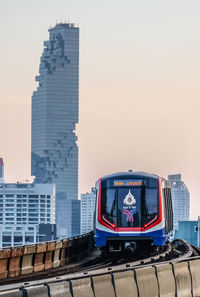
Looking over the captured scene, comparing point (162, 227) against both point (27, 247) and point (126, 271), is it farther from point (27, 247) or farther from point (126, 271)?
point (126, 271)

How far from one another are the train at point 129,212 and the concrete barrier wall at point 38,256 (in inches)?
58.2

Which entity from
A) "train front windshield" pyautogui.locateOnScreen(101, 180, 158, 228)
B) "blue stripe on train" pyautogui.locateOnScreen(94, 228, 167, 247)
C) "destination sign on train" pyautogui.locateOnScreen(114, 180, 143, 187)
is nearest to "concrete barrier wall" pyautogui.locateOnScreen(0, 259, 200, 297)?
"blue stripe on train" pyautogui.locateOnScreen(94, 228, 167, 247)

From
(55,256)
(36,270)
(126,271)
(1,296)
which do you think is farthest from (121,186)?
(1,296)

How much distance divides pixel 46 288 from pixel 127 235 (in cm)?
2377

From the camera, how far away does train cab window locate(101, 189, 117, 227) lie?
134 ft

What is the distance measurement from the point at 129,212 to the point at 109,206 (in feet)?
2.57

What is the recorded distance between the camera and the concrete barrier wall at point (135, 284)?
1722 cm

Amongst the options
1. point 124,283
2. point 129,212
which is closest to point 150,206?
point 129,212

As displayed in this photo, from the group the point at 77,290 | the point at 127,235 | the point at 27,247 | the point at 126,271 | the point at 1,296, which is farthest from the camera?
the point at 127,235

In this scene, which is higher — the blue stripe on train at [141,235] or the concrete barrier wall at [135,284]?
the blue stripe on train at [141,235]

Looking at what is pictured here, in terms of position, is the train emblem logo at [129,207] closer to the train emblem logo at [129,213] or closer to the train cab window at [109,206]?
the train emblem logo at [129,213]

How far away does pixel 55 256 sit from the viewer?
36875 mm

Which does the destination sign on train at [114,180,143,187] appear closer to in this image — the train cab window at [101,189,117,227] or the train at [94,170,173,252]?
the train at [94,170,173,252]

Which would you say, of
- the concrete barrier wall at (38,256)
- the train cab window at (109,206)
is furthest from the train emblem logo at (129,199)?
the concrete barrier wall at (38,256)
